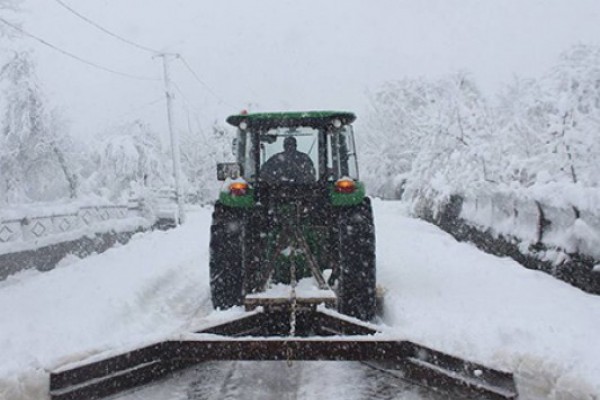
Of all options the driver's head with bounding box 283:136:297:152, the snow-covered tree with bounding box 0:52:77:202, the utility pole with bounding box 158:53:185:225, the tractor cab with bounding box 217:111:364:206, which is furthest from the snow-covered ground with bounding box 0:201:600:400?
the snow-covered tree with bounding box 0:52:77:202

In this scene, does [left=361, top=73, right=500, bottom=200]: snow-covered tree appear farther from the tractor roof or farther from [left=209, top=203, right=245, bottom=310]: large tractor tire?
[left=209, top=203, right=245, bottom=310]: large tractor tire

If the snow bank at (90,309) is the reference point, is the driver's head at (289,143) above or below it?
above

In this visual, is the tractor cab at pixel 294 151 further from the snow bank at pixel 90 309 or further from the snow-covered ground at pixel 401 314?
the snow bank at pixel 90 309

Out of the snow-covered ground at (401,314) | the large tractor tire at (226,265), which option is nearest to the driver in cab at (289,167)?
the large tractor tire at (226,265)

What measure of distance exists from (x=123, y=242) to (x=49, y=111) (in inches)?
698

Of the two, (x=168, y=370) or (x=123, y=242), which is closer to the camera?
(x=168, y=370)

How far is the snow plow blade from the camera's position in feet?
10.2

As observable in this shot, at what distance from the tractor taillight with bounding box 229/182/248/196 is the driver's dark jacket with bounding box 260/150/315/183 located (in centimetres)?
66

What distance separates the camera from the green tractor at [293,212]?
5.39 m

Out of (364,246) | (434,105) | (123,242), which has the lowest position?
(123,242)

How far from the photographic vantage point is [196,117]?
66.1 m

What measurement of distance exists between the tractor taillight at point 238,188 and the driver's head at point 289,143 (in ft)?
2.98

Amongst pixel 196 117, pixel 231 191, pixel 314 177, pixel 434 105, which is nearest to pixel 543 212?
pixel 314 177

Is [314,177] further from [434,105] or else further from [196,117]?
[196,117]
